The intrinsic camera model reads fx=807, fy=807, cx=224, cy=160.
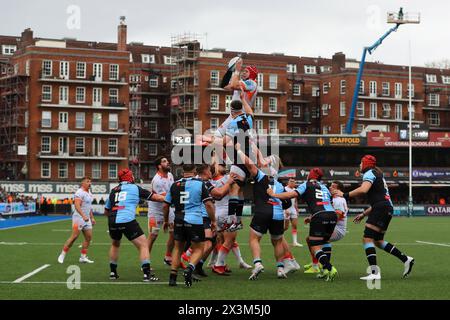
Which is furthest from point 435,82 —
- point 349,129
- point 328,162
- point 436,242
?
point 436,242

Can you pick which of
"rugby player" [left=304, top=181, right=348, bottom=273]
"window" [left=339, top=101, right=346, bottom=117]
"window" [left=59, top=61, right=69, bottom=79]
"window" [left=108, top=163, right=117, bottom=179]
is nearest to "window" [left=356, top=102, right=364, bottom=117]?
"window" [left=339, top=101, right=346, bottom=117]

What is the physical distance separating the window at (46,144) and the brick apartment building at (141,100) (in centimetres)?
12

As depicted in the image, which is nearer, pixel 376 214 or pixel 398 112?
pixel 376 214

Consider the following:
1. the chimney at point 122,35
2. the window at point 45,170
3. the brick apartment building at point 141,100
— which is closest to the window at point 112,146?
the brick apartment building at point 141,100

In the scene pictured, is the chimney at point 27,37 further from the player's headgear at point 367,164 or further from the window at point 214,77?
the player's headgear at point 367,164

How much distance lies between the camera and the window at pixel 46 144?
309 feet

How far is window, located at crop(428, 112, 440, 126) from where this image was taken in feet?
413

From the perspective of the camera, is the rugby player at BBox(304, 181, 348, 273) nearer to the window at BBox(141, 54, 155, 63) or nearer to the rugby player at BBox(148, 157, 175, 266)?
the rugby player at BBox(148, 157, 175, 266)

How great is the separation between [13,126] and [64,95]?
7.27m

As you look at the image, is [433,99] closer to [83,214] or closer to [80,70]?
[80,70]

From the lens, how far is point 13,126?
96.2 m

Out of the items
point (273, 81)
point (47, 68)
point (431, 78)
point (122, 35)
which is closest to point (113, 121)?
point (47, 68)
